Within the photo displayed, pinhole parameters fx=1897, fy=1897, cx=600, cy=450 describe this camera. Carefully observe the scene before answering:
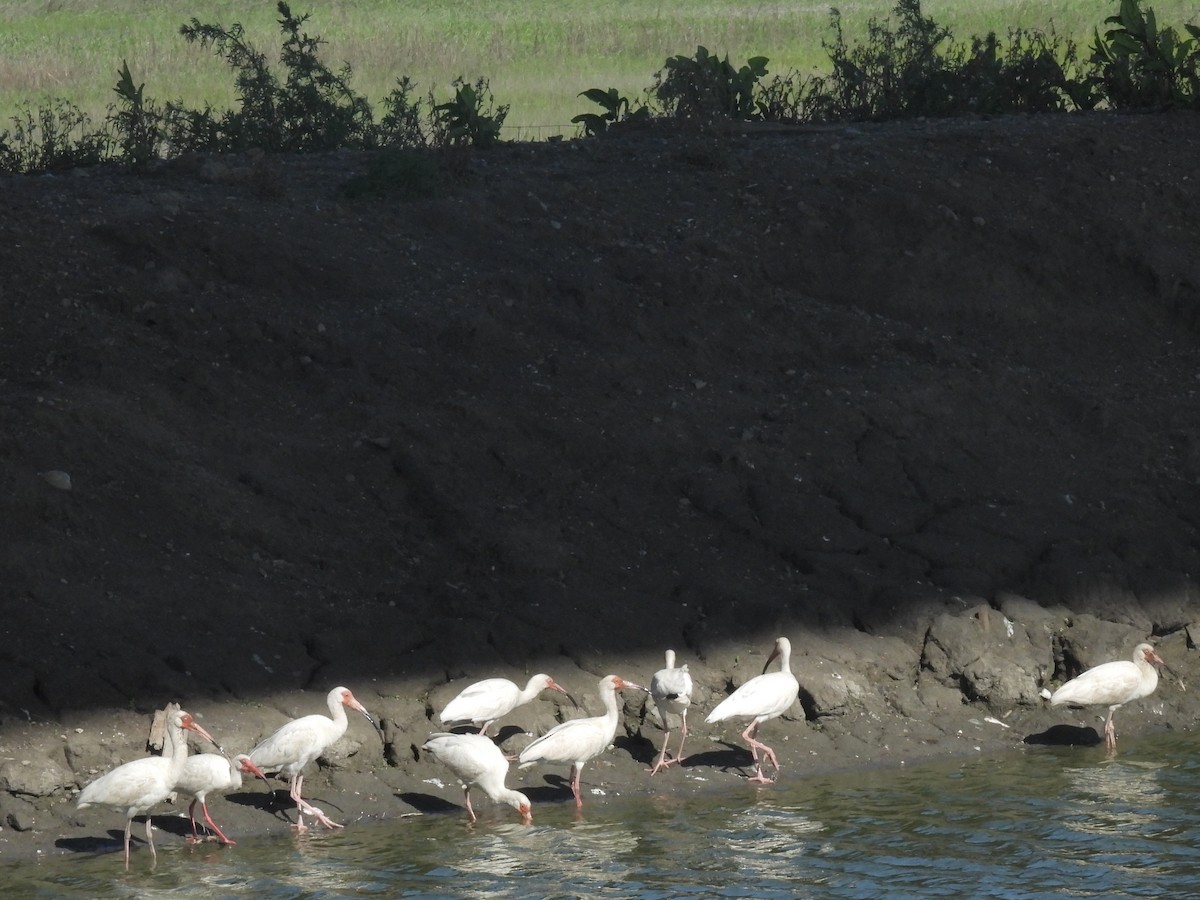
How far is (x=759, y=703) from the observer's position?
11.5 meters

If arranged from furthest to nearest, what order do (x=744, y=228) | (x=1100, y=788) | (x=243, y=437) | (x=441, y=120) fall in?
(x=441, y=120) → (x=744, y=228) → (x=243, y=437) → (x=1100, y=788)

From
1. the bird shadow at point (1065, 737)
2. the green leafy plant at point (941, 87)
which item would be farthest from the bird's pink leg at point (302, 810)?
the green leafy plant at point (941, 87)

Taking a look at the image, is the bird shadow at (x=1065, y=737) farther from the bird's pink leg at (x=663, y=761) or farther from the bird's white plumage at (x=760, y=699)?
the bird's pink leg at (x=663, y=761)

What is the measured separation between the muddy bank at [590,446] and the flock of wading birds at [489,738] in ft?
1.01

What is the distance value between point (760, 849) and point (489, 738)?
6.37 feet

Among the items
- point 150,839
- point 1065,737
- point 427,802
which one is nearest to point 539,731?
point 427,802

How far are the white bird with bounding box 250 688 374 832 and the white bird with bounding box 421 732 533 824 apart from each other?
593 millimetres

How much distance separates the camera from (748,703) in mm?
11500

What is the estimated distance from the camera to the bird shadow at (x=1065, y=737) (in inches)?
488

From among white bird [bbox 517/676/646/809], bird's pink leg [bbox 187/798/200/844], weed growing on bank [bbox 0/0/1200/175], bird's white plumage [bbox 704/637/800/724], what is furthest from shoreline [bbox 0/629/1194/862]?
weed growing on bank [bbox 0/0/1200/175]

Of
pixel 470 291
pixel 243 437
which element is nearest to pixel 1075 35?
pixel 470 291

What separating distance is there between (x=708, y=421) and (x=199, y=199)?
475cm

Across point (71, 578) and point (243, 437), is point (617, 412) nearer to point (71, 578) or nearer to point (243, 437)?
point (243, 437)

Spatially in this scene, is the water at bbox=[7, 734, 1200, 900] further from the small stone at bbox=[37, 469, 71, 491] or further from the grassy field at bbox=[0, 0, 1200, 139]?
the grassy field at bbox=[0, 0, 1200, 139]
